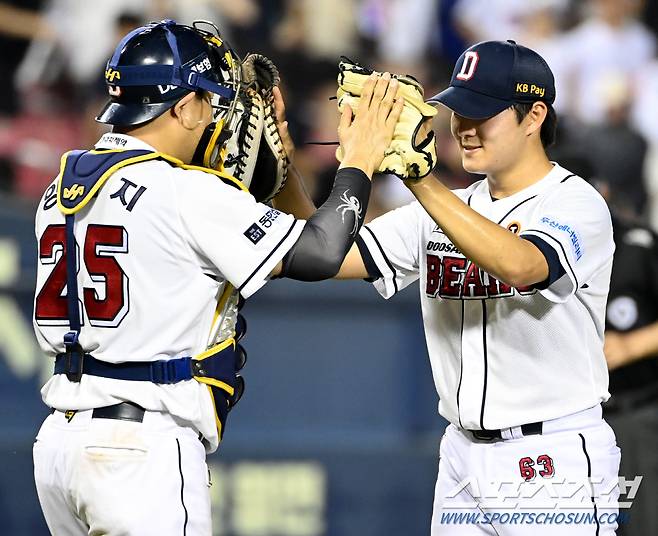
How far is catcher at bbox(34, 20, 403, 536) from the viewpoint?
3.16 meters

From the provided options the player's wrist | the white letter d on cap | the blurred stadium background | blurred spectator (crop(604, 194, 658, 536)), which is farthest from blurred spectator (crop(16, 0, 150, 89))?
the player's wrist

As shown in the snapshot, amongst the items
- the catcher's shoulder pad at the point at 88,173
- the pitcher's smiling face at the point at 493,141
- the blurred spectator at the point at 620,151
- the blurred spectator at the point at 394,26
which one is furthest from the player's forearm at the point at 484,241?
the blurred spectator at the point at 394,26

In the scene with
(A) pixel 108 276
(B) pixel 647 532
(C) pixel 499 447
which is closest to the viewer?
(A) pixel 108 276

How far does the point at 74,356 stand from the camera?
3242mm

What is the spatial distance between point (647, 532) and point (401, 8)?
4.45 metres

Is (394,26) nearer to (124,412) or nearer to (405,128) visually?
(405,128)

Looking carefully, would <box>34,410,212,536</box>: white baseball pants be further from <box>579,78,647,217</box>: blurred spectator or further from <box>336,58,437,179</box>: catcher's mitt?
<box>579,78,647,217</box>: blurred spectator

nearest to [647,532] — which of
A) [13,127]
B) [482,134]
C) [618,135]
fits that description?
[482,134]

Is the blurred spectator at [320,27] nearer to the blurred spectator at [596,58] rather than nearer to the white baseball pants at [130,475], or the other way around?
the blurred spectator at [596,58]

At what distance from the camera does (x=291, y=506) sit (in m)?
6.55

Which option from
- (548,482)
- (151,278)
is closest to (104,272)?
(151,278)

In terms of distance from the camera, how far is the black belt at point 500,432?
3627 millimetres

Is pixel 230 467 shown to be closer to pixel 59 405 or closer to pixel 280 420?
pixel 280 420

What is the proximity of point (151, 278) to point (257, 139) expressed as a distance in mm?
680
